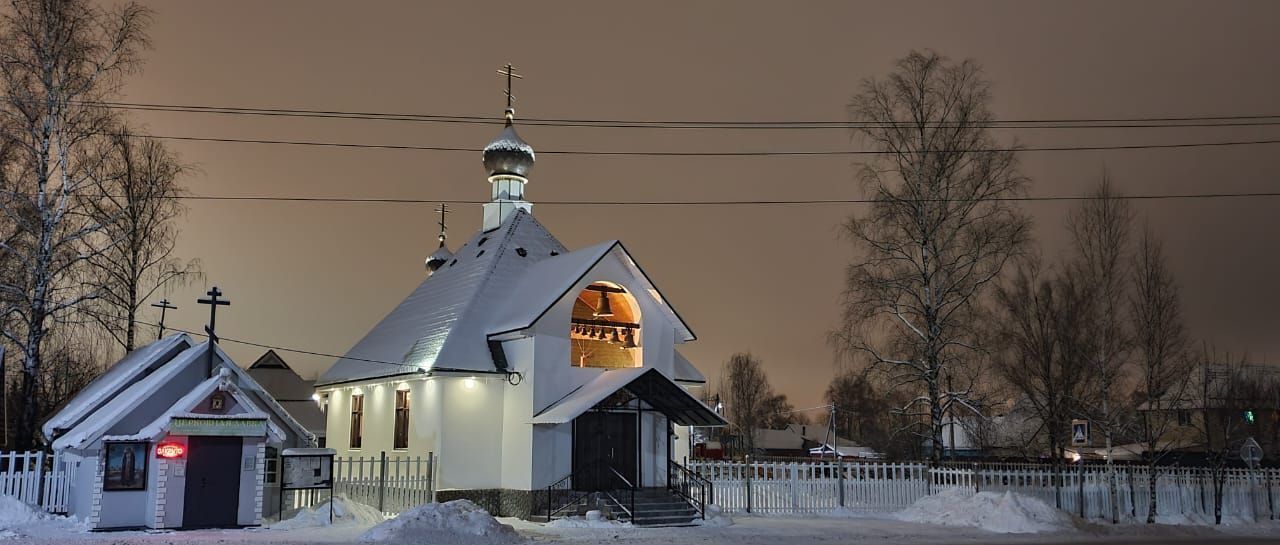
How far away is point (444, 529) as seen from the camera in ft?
62.8

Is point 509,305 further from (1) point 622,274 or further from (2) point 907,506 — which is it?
(2) point 907,506

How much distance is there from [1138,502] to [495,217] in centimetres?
2189

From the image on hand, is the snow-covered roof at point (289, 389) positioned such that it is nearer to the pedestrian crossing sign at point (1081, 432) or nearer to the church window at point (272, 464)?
the church window at point (272, 464)

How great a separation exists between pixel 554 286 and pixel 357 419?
931 cm

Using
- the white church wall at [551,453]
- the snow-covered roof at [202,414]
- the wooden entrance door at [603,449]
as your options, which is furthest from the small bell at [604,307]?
the snow-covered roof at [202,414]

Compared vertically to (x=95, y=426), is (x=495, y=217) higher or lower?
higher

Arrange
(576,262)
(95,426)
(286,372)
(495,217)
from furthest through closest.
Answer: (286,372) → (495,217) → (576,262) → (95,426)

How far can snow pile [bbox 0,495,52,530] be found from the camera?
19156 mm

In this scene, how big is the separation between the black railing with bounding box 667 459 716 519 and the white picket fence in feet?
45.3

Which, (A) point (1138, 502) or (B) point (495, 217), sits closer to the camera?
(A) point (1138, 502)

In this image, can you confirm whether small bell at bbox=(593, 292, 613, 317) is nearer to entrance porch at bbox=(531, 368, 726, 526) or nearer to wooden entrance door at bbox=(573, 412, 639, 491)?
entrance porch at bbox=(531, 368, 726, 526)

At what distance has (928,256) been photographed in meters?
30.1

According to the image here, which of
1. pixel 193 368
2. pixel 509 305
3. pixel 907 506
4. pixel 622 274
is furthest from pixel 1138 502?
pixel 193 368

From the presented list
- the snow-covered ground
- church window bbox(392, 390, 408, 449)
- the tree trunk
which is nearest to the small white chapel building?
the snow-covered ground
